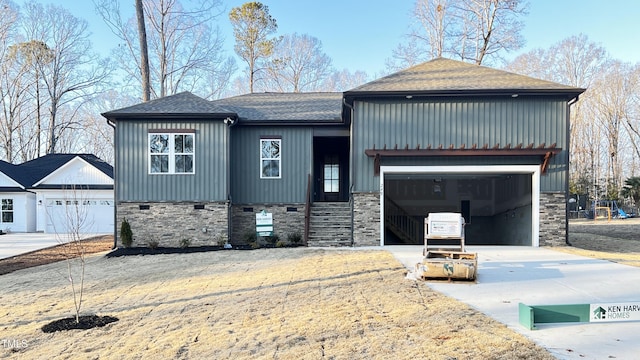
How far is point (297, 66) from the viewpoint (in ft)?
107

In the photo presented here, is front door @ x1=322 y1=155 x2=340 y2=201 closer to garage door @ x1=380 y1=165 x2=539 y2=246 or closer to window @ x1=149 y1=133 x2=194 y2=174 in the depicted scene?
garage door @ x1=380 y1=165 x2=539 y2=246

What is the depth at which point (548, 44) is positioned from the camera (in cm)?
3172

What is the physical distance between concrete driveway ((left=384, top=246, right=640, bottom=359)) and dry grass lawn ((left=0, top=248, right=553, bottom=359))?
35 cm

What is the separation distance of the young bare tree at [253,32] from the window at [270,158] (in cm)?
1562

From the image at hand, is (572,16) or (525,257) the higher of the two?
(572,16)

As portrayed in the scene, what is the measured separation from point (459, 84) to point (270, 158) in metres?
6.73

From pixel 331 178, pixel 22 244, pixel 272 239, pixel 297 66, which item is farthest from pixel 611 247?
pixel 297 66

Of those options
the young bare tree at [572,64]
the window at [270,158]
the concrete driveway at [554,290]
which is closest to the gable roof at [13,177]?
the window at [270,158]

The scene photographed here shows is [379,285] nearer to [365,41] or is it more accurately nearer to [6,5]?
[365,41]

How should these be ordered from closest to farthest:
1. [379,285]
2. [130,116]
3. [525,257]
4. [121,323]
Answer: [121,323] → [379,285] → [525,257] → [130,116]

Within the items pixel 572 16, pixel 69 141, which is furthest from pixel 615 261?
pixel 69 141

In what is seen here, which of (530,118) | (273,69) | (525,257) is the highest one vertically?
(273,69)

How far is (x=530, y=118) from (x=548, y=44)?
2553 cm

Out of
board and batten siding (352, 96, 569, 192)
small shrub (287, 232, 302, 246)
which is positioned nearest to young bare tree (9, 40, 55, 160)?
small shrub (287, 232, 302, 246)
